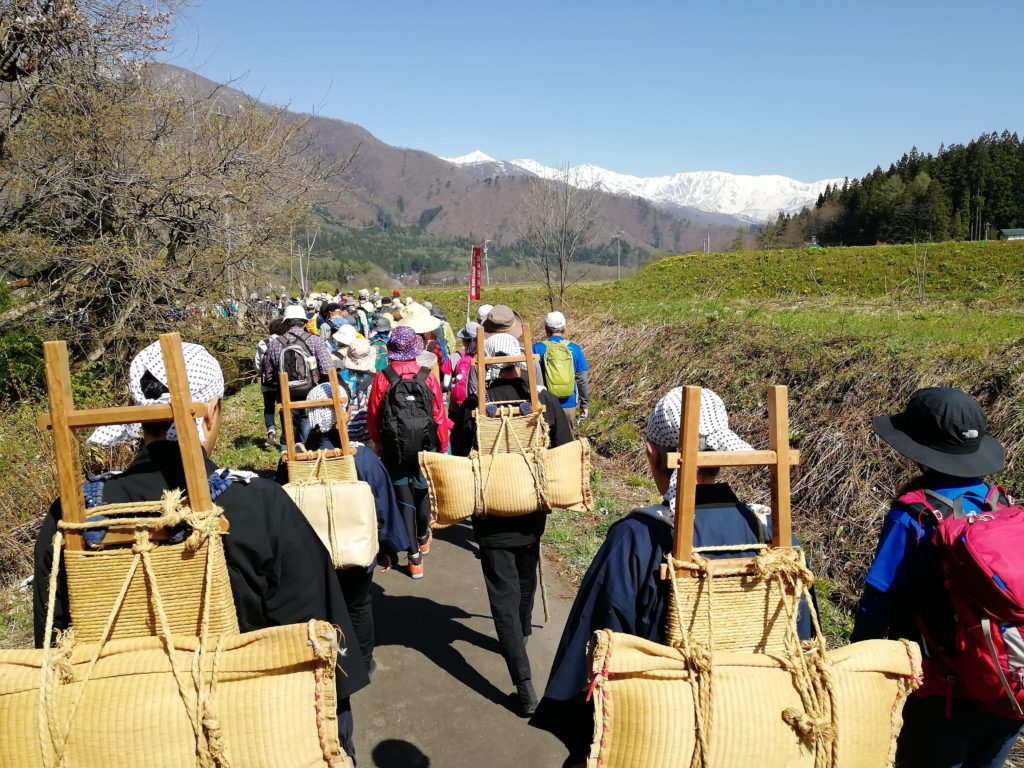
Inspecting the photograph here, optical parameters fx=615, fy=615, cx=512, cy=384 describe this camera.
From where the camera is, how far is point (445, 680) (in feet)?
12.9

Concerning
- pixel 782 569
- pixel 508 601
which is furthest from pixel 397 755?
pixel 782 569

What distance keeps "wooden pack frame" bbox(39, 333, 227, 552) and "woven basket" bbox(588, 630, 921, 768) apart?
44.7 inches

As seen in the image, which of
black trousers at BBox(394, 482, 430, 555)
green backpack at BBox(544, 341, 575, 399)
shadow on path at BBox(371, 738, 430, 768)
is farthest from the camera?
green backpack at BBox(544, 341, 575, 399)

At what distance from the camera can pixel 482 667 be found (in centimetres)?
407

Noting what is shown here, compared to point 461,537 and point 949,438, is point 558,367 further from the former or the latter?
point 949,438

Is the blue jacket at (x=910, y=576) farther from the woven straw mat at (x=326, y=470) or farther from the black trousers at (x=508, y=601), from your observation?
the woven straw mat at (x=326, y=470)

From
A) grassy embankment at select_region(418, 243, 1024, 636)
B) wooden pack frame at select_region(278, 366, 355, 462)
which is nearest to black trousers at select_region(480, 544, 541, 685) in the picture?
wooden pack frame at select_region(278, 366, 355, 462)

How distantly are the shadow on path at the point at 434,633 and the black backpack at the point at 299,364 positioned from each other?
2.74 meters

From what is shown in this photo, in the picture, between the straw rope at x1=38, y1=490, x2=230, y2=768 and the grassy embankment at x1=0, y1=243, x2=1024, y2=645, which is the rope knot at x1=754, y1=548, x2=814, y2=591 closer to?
the straw rope at x1=38, y1=490, x2=230, y2=768

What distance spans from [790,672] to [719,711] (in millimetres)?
216

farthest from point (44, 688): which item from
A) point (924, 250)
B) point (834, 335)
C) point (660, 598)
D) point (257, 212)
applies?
point (924, 250)

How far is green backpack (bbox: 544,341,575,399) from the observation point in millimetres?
6078

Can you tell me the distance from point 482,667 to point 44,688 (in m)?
3.02

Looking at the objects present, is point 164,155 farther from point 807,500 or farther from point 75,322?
point 807,500
